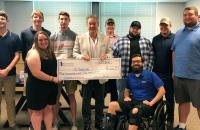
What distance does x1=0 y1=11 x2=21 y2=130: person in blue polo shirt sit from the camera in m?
3.43

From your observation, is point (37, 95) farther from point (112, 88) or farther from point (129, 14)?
point (129, 14)

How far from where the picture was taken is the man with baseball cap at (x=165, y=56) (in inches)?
139

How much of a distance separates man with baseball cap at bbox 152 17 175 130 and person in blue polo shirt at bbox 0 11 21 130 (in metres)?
1.76

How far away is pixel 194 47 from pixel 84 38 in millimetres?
1289

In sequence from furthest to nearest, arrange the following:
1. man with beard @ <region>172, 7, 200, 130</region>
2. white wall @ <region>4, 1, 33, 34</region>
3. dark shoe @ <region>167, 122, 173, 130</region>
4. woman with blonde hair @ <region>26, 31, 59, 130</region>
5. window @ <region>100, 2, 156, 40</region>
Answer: window @ <region>100, 2, 156, 40</region> < white wall @ <region>4, 1, 33, 34</region> < dark shoe @ <region>167, 122, 173, 130</region> < man with beard @ <region>172, 7, 200, 130</region> < woman with blonde hair @ <region>26, 31, 59, 130</region>

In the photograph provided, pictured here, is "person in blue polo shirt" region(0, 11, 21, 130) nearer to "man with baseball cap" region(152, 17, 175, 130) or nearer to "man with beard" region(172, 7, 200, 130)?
"man with baseball cap" region(152, 17, 175, 130)

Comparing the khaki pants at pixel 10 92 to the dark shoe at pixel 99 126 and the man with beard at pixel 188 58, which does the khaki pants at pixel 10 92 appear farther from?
the man with beard at pixel 188 58

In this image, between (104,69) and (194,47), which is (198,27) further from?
(104,69)

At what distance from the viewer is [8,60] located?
11.4ft

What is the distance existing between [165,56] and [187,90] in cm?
51

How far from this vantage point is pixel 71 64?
3332 mm

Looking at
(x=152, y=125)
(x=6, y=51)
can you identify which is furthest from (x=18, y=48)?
(x=152, y=125)

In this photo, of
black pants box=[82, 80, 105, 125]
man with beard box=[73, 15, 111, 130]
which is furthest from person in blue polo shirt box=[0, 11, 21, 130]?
black pants box=[82, 80, 105, 125]

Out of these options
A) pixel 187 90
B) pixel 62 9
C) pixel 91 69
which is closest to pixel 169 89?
pixel 187 90
